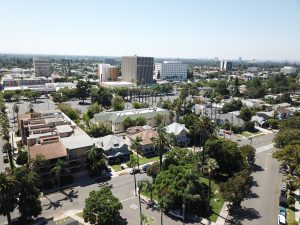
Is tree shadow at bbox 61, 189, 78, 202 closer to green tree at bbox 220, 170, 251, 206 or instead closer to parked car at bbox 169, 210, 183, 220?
parked car at bbox 169, 210, 183, 220

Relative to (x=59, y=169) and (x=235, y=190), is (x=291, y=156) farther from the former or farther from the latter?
(x=59, y=169)

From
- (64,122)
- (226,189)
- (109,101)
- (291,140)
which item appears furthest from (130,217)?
(109,101)

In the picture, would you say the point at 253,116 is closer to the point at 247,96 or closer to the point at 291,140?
the point at 291,140

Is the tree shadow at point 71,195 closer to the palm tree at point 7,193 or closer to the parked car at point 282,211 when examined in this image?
the palm tree at point 7,193

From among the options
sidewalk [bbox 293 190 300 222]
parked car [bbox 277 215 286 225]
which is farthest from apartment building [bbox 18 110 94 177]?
sidewalk [bbox 293 190 300 222]

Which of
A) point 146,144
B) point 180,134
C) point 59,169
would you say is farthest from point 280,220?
point 59,169

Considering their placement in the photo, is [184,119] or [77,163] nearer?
[77,163]

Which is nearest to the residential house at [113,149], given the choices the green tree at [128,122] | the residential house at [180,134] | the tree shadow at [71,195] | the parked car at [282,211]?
the tree shadow at [71,195]
